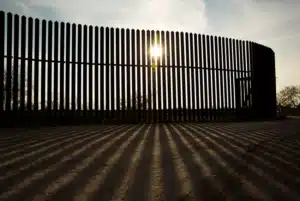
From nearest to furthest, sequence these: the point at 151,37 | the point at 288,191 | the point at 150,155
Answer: the point at 288,191
the point at 150,155
the point at 151,37

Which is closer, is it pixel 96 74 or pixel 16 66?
pixel 16 66

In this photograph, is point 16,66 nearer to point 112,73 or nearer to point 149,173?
point 112,73

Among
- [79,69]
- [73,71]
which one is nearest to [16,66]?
[73,71]

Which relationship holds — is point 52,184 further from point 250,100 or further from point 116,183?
point 250,100

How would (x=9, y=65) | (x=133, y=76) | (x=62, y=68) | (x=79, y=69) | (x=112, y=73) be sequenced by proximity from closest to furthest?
(x=9, y=65) → (x=62, y=68) → (x=79, y=69) → (x=112, y=73) → (x=133, y=76)

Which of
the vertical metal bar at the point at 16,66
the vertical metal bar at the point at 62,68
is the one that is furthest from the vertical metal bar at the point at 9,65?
the vertical metal bar at the point at 62,68

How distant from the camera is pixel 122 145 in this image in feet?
10.2

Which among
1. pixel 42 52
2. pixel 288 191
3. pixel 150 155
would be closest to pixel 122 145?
pixel 150 155

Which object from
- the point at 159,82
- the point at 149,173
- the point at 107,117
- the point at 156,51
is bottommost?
the point at 149,173

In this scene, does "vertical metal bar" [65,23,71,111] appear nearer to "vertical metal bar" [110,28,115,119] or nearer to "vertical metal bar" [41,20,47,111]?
"vertical metal bar" [41,20,47,111]

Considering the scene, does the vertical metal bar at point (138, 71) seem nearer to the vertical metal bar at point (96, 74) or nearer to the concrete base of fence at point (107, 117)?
the concrete base of fence at point (107, 117)

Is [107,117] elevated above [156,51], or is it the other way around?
[156,51]

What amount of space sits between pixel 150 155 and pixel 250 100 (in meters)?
8.02

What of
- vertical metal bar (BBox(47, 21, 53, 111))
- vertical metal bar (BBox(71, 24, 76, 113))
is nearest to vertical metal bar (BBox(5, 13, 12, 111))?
vertical metal bar (BBox(47, 21, 53, 111))
